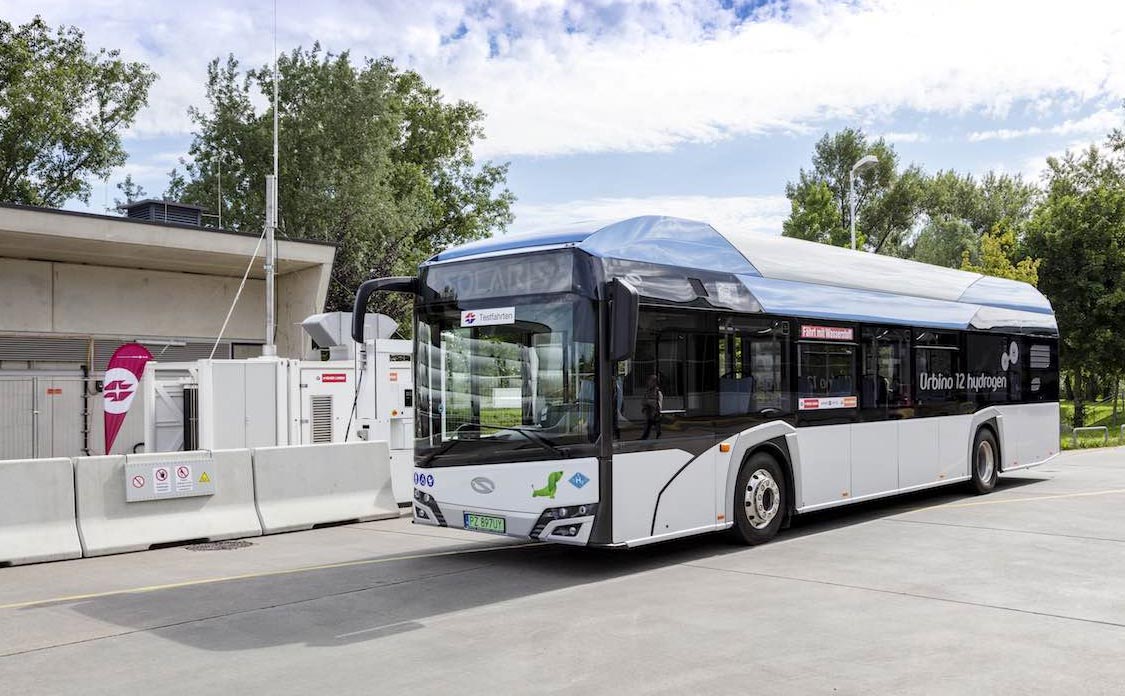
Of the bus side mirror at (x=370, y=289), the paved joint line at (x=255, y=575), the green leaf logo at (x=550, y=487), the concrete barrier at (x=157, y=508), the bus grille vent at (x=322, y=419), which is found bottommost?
the paved joint line at (x=255, y=575)

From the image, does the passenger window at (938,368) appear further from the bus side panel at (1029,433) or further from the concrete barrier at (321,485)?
the concrete barrier at (321,485)

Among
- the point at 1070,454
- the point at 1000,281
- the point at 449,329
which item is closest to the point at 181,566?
the point at 449,329

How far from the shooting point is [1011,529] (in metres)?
11.1

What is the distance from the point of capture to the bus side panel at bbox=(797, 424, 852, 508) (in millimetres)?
10852

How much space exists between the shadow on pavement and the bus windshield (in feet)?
3.72

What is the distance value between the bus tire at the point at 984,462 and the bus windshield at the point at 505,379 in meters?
8.28

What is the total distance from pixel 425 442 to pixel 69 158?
36.3 metres

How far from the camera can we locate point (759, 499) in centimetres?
Result: 1030

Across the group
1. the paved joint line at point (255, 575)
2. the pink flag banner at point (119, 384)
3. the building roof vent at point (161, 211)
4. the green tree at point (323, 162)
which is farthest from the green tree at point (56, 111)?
the paved joint line at point (255, 575)

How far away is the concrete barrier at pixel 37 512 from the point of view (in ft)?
33.2

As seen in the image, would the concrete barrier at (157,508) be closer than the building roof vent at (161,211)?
Yes

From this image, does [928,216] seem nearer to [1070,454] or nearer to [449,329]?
[1070,454]

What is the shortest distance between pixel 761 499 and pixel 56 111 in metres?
35.3

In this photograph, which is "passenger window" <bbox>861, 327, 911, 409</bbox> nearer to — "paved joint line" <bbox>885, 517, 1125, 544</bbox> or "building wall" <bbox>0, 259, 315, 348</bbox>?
"paved joint line" <bbox>885, 517, 1125, 544</bbox>
